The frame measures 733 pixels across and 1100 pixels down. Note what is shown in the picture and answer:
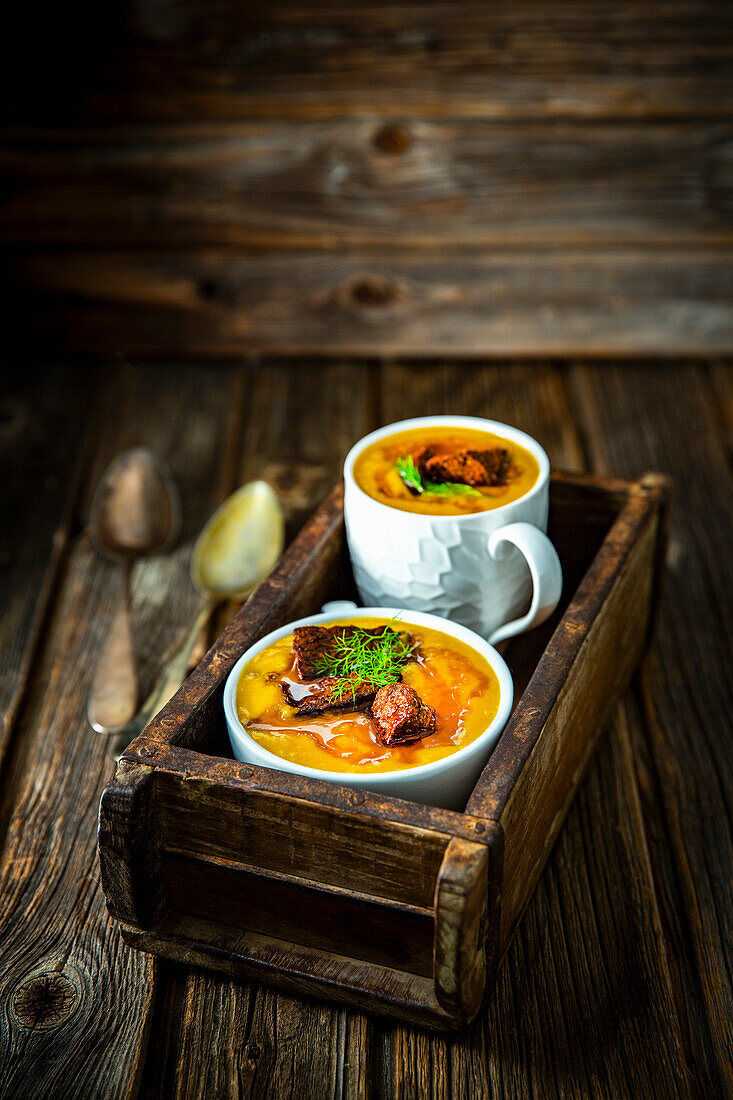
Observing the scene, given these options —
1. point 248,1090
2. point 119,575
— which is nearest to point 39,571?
point 119,575

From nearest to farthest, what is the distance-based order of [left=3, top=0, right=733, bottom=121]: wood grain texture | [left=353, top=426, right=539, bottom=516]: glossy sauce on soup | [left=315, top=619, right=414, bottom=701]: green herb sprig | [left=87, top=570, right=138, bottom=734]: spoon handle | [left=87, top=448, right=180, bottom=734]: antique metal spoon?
1. [left=315, top=619, right=414, bottom=701]: green herb sprig
2. [left=353, top=426, right=539, bottom=516]: glossy sauce on soup
3. [left=87, top=570, right=138, bottom=734]: spoon handle
4. [left=87, top=448, right=180, bottom=734]: antique metal spoon
5. [left=3, top=0, right=733, bottom=121]: wood grain texture

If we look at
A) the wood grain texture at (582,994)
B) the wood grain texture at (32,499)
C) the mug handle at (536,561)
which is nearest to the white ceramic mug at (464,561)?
the mug handle at (536,561)

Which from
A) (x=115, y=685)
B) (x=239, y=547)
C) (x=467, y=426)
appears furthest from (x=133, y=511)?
(x=467, y=426)

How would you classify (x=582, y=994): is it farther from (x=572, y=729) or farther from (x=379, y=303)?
(x=379, y=303)

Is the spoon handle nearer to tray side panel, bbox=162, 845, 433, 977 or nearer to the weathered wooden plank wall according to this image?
tray side panel, bbox=162, 845, 433, 977

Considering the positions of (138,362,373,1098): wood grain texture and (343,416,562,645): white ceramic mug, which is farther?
(343,416,562,645): white ceramic mug

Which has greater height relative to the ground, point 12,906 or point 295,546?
point 295,546

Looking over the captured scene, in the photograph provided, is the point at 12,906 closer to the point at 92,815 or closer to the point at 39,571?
the point at 92,815

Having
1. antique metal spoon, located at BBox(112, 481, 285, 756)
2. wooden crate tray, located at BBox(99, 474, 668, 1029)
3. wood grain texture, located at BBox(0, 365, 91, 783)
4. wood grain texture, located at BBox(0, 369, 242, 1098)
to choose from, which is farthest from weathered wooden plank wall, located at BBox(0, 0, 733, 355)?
wooden crate tray, located at BBox(99, 474, 668, 1029)
